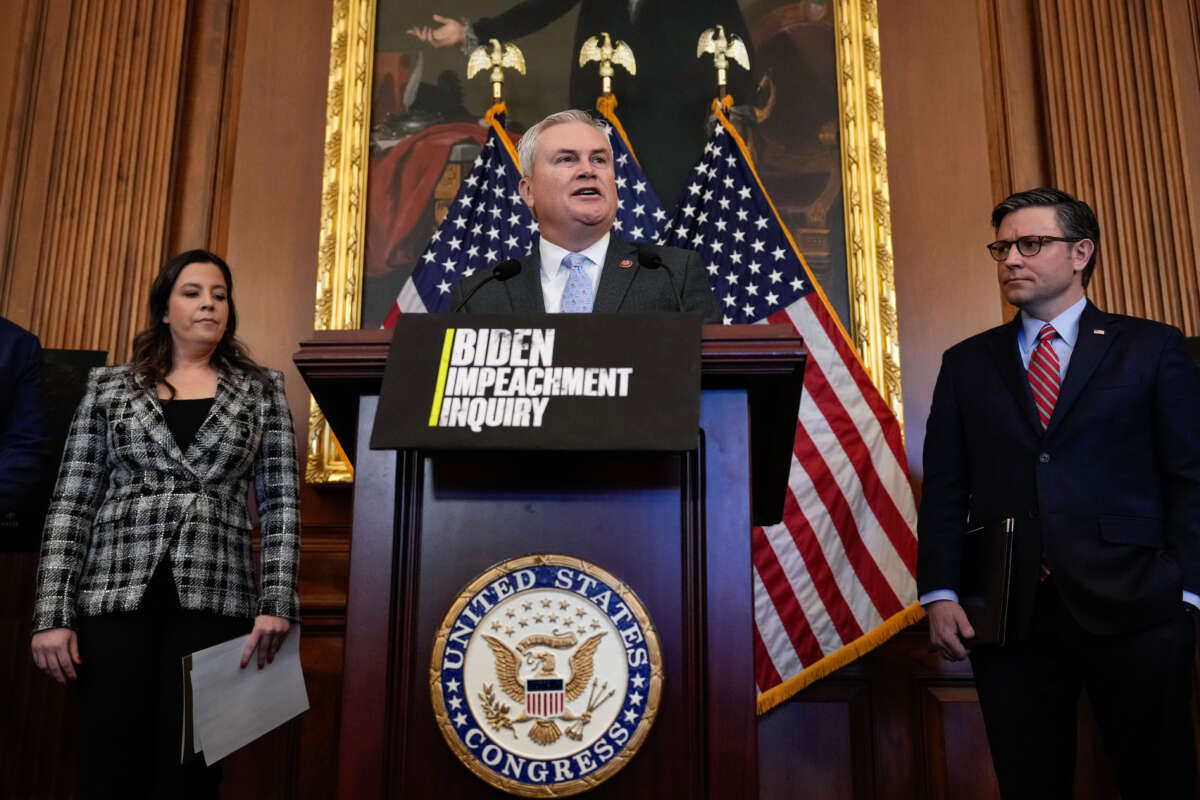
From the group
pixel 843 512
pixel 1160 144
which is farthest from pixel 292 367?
pixel 1160 144

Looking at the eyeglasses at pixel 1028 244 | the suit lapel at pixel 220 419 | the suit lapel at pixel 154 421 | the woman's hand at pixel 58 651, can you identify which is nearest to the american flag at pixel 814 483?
the eyeglasses at pixel 1028 244

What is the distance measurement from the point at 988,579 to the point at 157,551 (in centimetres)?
183

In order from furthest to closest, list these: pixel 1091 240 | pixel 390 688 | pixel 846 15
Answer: pixel 846 15 < pixel 1091 240 < pixel 390 688

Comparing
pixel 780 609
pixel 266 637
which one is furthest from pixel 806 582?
pixel 266 637

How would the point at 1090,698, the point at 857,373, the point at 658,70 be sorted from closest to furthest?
the point at 1090,698 < the point at 857,373 < the point at 658,70

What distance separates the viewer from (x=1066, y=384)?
246 cm

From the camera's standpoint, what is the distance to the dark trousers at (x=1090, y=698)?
87.4 inches

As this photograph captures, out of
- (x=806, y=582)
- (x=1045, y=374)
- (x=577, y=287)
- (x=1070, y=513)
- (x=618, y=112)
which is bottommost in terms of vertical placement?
(x=806, y=582)

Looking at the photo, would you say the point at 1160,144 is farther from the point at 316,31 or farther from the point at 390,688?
the point at 390,688

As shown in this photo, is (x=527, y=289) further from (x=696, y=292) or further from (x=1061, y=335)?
(x=1061, y=335)

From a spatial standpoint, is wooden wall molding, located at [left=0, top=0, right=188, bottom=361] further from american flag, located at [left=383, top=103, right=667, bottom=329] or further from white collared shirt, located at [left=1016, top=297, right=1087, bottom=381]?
white collared shirt, located at [left=1016, top=297, right=1087, bottom=381]

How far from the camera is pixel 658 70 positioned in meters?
4.26

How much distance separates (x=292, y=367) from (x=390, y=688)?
2.68 meters

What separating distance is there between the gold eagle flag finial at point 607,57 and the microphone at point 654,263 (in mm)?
2246
